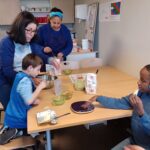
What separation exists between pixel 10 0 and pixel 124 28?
2861 millimetres

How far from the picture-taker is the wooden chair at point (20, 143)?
1.49 metres

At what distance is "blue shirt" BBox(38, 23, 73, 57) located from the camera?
110 inches

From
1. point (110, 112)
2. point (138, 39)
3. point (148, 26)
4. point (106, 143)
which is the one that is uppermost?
point (148, 26)

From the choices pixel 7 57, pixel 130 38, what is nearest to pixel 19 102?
pixel 7 57

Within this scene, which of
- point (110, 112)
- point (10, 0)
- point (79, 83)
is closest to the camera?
point (110, 112)

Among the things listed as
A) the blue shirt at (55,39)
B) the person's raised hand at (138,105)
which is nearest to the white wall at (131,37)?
the blue shirt at (55,39)

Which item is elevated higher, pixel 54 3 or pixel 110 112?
pixel 54 3

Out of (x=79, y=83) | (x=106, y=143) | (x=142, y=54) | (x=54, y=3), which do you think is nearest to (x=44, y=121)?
(x=79, y=83)

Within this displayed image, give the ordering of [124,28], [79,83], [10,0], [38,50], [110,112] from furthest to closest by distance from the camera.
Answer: [10,0]
[124,28]
[38,50]
[79,83]
[110,112]

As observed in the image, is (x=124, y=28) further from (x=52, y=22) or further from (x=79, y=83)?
(x=79, y=83)

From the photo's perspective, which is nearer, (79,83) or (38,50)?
(79,83)

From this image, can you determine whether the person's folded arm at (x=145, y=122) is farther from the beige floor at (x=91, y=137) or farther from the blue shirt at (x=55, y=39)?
the blue shirt at (x=55, y=39)

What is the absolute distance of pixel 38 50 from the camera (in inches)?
82.5

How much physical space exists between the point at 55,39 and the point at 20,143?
5.31 feet
